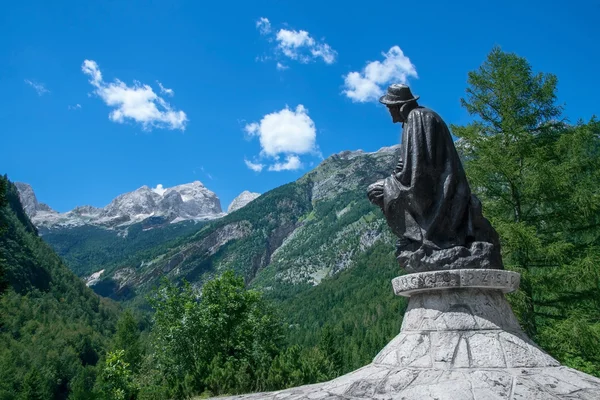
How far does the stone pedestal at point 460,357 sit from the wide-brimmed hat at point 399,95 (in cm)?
256

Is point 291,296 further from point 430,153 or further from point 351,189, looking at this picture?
point 430,153

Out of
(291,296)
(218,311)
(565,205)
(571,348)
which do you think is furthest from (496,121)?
(291,296)

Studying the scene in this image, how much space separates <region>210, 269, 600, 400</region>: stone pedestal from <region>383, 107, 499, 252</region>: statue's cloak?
2.04 feet

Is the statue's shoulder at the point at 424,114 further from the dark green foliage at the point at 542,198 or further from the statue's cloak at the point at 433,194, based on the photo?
the dark green foliage at the point at 542,198

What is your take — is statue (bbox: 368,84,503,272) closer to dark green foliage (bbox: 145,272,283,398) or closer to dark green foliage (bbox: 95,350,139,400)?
dark green foliage (bbox: 145,272,283,398)

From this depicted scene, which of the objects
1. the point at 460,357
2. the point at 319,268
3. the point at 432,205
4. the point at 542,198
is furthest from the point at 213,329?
the point at 319,268

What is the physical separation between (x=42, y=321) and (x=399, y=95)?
100 meters

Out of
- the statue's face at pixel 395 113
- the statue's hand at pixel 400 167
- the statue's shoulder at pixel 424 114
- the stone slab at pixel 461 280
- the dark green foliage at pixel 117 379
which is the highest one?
the statue's face at pixel 395 113

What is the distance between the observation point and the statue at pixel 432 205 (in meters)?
5.86

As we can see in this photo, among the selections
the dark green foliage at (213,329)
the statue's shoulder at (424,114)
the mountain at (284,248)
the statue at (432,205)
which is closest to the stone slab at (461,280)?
the statue at (432,205)

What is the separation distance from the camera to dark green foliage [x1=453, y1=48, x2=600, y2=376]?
444 inches

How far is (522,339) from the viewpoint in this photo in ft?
17.9

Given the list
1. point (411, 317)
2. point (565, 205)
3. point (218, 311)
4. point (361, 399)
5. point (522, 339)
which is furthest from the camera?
point (218, 311)

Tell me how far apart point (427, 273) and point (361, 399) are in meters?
1.64
